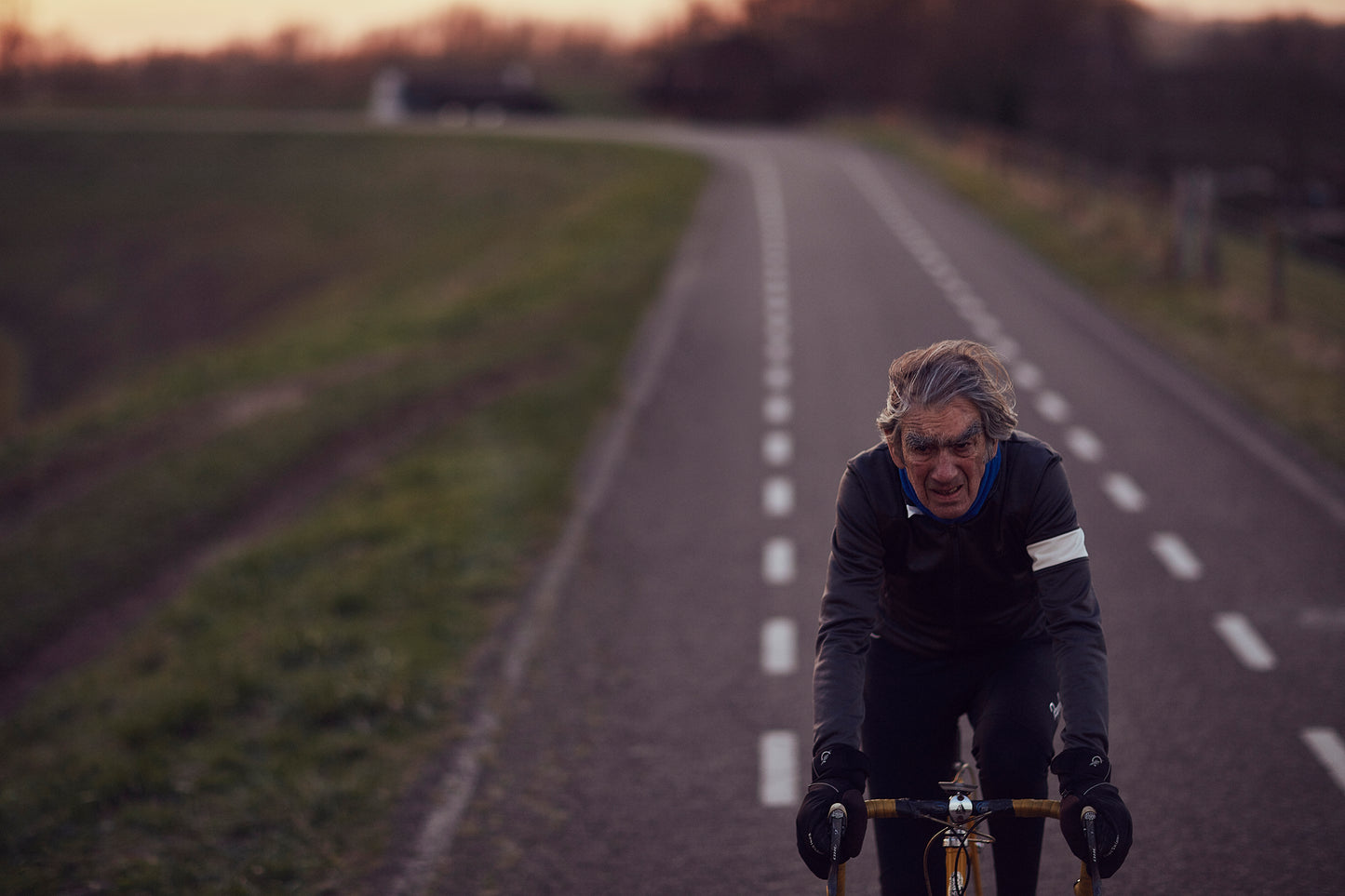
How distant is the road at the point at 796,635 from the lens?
4738 mm

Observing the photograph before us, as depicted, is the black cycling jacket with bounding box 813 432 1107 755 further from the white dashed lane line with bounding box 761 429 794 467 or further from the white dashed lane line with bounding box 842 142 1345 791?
the white dashed lane line with bounding box 761 429 794 467

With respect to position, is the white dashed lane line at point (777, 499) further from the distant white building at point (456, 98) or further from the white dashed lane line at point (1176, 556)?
the distant white building at point (456, 98)

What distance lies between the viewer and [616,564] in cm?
838

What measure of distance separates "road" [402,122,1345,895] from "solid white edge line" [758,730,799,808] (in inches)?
0.6

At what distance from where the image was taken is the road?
474 centimetres

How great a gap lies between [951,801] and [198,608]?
719 centimetres

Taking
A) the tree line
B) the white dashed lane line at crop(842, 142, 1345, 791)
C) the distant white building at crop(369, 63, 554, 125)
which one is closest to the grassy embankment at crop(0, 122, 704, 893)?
the white dashed lane line at crop(842, 142, 1345, 791)

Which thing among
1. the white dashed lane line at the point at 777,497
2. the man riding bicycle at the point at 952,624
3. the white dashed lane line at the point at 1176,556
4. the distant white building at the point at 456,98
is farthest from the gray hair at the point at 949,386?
the distant white building at the point at 456,98

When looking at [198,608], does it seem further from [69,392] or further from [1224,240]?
[69,392]

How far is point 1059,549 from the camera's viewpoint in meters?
3.10

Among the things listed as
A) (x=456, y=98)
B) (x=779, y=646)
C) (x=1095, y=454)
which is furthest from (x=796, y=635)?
(x=456, y=98)

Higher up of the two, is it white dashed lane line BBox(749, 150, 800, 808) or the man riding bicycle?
the man riding bicycle

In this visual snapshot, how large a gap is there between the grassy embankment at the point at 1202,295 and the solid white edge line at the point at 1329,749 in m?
5.33

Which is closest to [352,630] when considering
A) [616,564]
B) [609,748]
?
[616,564]
